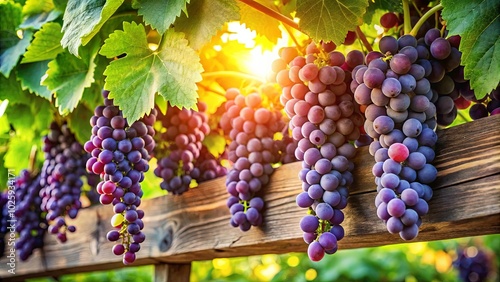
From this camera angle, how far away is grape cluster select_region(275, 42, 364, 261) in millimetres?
861

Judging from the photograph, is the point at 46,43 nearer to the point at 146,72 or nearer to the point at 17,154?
the point at 146,72

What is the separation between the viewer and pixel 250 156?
1.11m

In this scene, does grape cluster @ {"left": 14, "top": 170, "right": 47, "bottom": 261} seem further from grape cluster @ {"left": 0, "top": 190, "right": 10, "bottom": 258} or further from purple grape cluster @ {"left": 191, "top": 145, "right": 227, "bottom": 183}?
purple grape cluster @ {"left": 191, "top": 145, "right": 227, "bottom": 183}

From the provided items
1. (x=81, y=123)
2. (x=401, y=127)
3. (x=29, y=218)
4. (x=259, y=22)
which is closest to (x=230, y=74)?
(x=259, y=22)

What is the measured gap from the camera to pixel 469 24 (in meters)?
0.80

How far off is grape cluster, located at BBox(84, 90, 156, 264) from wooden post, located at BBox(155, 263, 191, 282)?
48 centimetres

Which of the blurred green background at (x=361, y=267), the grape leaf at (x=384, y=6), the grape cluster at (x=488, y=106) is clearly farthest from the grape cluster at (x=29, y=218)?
the blurred green background at (x=361, y=267)

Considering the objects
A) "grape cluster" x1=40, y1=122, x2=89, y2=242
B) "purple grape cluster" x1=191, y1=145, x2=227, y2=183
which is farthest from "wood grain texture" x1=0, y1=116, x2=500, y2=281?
"grape cluster" x1=40, y1=122, x2=89, y2=242

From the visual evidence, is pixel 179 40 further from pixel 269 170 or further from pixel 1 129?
pixel 1 129

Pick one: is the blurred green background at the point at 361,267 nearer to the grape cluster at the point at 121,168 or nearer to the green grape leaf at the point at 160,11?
the grape cluster at the point at 121,168

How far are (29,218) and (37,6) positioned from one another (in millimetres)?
610

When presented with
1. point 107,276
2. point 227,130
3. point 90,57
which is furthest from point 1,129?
point 107,276

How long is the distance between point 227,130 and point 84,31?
406 mm

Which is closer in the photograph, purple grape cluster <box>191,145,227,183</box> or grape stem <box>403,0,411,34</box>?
grape stem <box>403,0,411,34</box>
